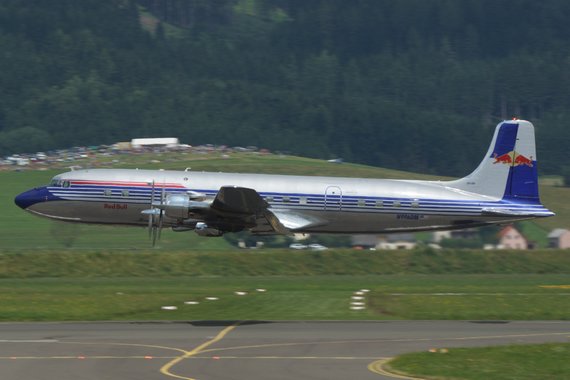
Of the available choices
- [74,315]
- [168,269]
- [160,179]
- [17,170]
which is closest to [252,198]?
[160,179]

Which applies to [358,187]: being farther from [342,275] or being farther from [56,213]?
[56,213]

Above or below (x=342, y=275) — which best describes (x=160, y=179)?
above

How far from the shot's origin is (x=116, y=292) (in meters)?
50.9

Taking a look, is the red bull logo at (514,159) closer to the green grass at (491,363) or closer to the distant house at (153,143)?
the green grass at (491,363)

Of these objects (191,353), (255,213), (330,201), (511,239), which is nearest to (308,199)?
(330,201)

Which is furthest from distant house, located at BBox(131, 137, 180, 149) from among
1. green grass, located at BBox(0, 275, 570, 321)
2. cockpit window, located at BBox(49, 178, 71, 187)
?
green grass, located at BBox(0, 275, 570, 321)

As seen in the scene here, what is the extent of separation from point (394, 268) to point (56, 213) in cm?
2186

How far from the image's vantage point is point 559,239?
285 ft

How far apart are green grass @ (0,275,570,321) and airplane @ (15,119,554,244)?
334 cm

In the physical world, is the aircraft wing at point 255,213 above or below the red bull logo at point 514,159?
below

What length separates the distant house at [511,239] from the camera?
256 ft

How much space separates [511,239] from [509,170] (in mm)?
21358

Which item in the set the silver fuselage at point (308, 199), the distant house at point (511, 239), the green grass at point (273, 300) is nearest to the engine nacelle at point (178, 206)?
the green grass at point (273, 300)

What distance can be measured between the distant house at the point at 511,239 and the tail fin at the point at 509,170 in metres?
18.4
